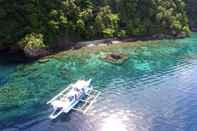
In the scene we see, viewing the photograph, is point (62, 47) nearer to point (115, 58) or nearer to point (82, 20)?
point (82, 20)

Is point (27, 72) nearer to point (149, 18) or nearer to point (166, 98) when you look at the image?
point (166, 98)

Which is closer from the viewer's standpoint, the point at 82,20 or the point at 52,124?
the point at 52,124

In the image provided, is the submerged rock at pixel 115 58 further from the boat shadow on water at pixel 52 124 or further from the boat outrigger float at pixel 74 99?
the boat shadow on water at pixel 52 124

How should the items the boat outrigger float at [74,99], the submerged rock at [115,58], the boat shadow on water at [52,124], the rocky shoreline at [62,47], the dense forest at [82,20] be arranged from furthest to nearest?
the dense forest at [82,20] → the rocky shoreline at [62,47] → the submerged rock at [115,58] → the boat outrigger float at [74,99] → the boat shadow on water at [52,124]

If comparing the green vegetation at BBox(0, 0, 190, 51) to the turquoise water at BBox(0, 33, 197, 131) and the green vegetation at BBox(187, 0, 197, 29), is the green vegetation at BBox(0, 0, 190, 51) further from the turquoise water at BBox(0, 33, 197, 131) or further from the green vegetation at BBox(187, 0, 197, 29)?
the green vegetation at BBox(187, 0, 197, 29)

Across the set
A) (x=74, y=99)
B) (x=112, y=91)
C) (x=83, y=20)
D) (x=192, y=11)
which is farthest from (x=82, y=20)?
(x=192, y=11)

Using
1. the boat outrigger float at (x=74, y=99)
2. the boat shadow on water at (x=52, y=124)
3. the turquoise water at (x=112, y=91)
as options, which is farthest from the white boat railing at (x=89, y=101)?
the boat shadow on water at (x=52, y=124)
